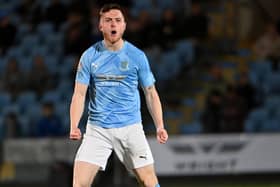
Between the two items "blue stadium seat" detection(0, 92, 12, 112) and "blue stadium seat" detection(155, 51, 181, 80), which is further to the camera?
"blue stadium seat" detection(0, 92, 12, 112)

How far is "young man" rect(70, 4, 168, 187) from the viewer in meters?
6.46

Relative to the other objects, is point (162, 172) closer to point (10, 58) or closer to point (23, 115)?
Result: point (23, 115)

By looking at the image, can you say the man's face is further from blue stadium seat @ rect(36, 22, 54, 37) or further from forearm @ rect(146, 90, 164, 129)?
blue stadium seat @ rect(36, 22, 54, 37)

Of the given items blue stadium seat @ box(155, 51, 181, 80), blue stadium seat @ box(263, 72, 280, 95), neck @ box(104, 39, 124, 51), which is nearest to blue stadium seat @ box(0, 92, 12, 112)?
blue stadium seat @ box(155, 51, 181, 80)

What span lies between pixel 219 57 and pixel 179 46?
2.86 feet

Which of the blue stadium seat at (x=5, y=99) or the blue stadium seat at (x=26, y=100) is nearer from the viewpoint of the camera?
the blue stadium seat at (x=26, y=100)

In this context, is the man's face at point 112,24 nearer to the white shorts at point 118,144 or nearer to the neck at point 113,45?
the neck at point 113,45

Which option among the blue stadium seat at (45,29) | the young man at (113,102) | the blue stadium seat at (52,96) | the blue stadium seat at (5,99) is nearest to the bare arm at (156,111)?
the young man at (113,102)

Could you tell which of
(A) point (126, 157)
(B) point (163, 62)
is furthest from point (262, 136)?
(A) point (126, 157)

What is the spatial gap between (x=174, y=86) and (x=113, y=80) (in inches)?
286

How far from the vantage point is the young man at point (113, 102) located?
255 inches

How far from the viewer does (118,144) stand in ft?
21.7

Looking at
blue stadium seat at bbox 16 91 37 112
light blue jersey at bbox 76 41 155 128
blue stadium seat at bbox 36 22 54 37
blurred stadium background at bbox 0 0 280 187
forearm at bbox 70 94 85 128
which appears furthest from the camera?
blue stadium seat at bbox 36 22 54 37

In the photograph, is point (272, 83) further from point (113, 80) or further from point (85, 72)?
point (85, 72)
